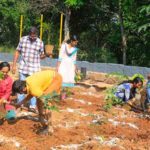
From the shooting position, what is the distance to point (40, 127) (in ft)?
21.9

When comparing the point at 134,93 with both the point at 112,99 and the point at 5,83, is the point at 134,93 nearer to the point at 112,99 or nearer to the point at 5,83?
the point at 112,99

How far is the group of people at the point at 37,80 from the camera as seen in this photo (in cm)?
626

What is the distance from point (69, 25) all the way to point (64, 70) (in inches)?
571

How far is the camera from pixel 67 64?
9211mm

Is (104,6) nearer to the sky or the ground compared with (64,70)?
nearer to the sky

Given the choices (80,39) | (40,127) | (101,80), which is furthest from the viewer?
(80,39)

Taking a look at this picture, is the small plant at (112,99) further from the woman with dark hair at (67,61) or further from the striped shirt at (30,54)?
the striped shirt at (30,54)

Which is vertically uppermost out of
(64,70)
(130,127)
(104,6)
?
(104,6)

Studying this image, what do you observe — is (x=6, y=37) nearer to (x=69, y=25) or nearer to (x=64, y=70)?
(x=69, y=25)

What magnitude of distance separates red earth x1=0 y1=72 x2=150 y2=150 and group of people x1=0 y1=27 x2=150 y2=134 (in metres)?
0.28

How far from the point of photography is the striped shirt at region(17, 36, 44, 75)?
8234mm

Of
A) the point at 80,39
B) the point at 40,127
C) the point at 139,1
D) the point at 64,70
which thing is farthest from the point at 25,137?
the point at 80,39

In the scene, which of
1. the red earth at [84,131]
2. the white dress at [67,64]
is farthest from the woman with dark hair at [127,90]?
the white dress at [67,64]

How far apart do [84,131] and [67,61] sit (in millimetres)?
2607
